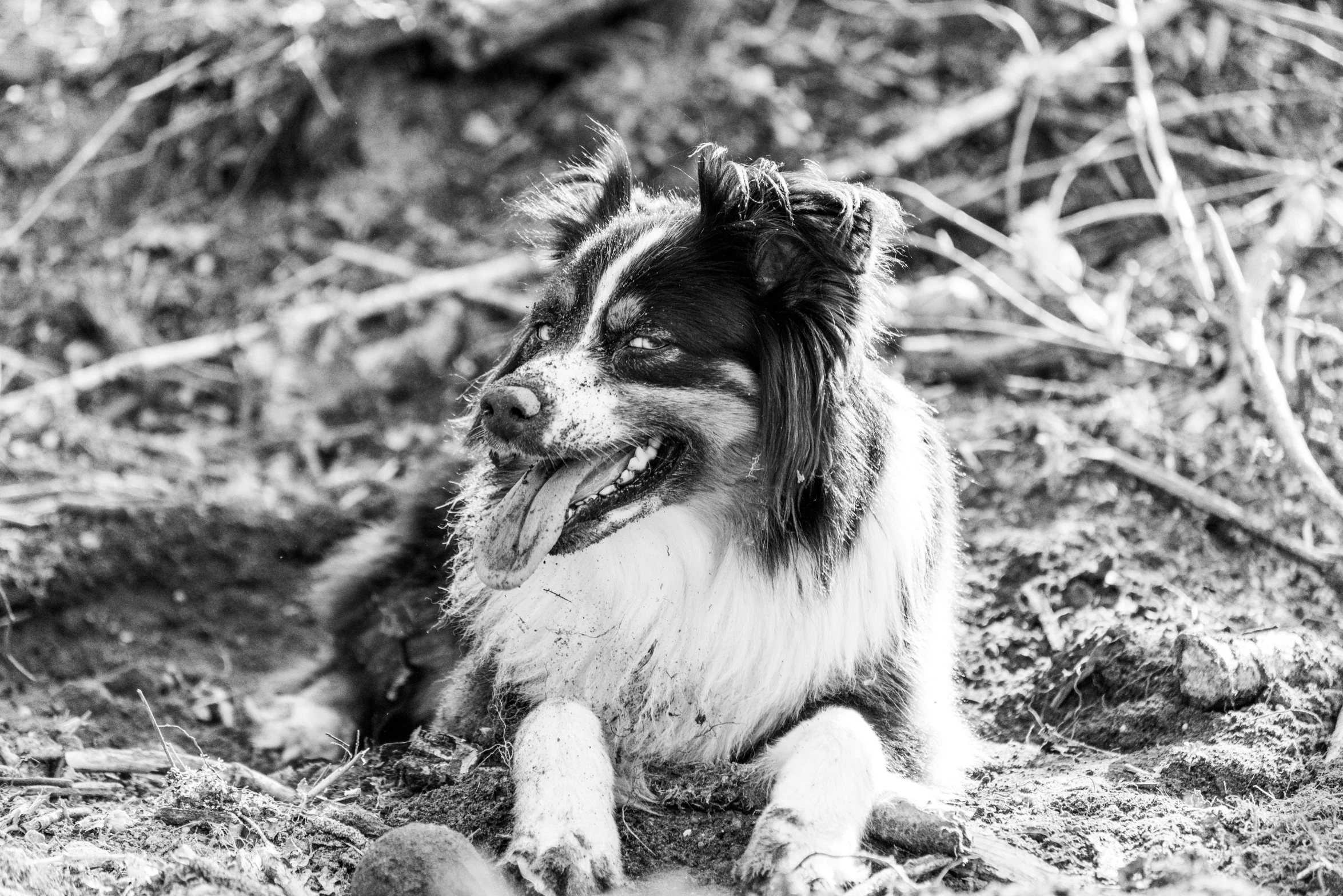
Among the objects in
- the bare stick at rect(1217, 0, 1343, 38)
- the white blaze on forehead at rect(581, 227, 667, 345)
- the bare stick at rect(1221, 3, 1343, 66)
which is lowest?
the white blaze on forehead at rect(581, 227, 667, 345)

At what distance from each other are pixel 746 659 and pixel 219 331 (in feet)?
14.4

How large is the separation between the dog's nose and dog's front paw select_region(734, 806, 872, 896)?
1161 millimetres

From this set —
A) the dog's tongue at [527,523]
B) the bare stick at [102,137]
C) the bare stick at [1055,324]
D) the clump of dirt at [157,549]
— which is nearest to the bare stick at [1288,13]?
the bare stick at [1055,324]

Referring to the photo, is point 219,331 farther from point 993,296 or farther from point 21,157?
point 993,296

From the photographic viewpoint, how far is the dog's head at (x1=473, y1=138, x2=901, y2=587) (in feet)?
11.1

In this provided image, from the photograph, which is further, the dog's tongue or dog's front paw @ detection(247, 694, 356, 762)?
dog's front paw @ detection(247, 694, 356, 762)

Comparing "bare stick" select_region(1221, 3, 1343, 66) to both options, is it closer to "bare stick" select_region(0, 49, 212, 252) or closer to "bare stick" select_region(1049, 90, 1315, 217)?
"bare stick" select_region(1049, 90, 1315, 217)

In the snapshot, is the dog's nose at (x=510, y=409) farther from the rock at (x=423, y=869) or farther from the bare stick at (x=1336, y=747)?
the bare stick at (x=1336, y=747)

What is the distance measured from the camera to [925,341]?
632 centimetres

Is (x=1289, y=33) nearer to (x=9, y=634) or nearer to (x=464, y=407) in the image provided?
(x=464, y=407)

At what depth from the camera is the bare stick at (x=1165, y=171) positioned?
565cm

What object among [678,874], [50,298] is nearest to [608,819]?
[678,874]

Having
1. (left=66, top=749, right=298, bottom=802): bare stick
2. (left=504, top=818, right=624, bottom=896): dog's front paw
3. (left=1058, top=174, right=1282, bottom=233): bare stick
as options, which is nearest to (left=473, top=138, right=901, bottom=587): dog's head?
(left=504, top=818, right=624, bottom=896): dog's front paw

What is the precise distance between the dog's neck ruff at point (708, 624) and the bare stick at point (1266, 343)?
1.82 metres
